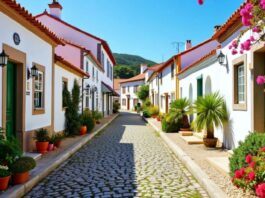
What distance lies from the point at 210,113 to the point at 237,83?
143 cm

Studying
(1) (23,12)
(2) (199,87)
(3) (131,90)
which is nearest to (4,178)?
(1) (23,12)

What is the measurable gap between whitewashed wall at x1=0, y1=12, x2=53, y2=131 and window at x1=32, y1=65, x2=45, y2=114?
0.66ft

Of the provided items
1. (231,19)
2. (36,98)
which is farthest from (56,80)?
(231,19)

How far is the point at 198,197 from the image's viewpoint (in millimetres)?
6035

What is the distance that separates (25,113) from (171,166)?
4.39 metres

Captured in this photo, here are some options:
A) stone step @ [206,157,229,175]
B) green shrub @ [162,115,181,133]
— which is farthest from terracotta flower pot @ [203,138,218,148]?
green shrub @ [162,115,181,133]

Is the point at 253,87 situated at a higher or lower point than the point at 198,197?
higher

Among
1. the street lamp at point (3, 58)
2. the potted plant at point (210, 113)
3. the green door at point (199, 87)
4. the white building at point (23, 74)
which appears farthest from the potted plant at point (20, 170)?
the green door at point (199, 87)

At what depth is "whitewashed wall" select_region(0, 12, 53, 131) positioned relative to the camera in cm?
832

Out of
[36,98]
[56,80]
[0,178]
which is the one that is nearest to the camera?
[0,178]

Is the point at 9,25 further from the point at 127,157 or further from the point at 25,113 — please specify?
the point at 127,157

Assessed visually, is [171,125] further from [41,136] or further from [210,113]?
[41,136]

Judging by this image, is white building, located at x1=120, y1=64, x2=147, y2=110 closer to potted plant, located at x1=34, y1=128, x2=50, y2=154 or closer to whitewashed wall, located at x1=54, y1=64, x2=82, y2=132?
whitewashed wall, located at x1=54, y1=64, x2=82, y2=132

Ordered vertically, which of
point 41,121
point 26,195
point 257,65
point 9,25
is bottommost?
point 26,195
